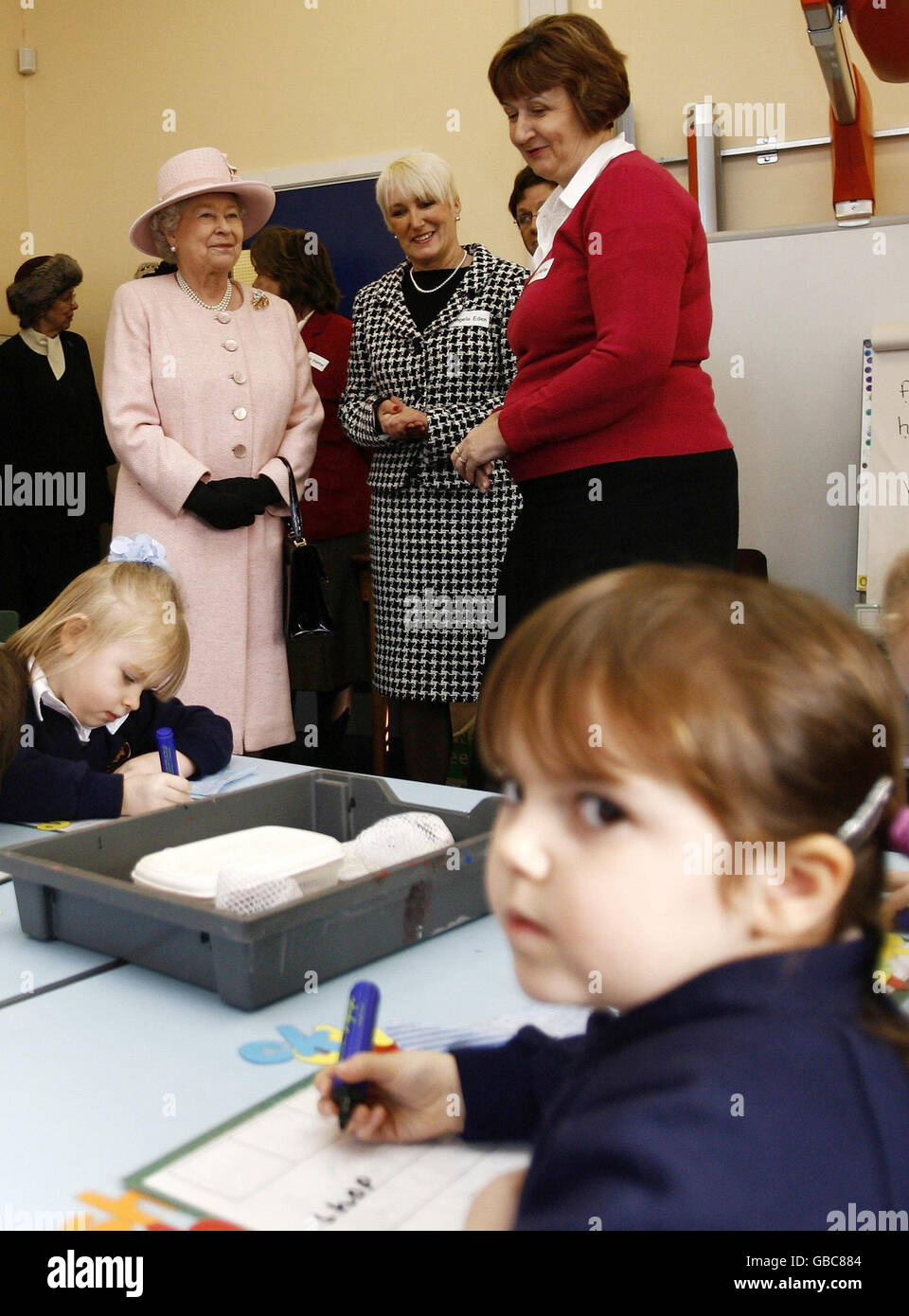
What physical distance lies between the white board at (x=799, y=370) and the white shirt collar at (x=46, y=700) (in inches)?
74.0

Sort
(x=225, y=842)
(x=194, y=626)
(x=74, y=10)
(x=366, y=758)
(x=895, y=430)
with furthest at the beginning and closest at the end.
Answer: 1. (x=74, y=10)
2. (x=366, y=758)
3. (x=895, y=430)
4. (x=194, y=626)
5. (x=225, y=842)

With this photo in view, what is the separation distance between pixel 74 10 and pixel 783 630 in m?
5.11

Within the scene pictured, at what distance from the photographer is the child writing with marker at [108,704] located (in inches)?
55.2

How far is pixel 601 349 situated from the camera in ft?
5.19

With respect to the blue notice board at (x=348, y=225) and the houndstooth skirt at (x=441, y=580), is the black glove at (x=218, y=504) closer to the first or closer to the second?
the houndstooth skirt at (x=441, y=580)

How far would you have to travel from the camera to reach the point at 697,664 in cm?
52

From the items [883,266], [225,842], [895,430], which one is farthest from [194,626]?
[883,266]

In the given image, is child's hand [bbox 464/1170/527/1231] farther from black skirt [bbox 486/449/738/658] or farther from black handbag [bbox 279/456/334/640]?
black handbag [bbox 279/456/334/640]

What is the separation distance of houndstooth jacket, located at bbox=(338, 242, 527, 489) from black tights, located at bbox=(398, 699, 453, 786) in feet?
1.49

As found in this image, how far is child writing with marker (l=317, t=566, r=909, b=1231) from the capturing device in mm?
500

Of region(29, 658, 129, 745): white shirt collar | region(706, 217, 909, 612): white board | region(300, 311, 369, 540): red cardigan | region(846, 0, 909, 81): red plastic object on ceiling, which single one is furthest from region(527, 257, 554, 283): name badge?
region(300, 311, 369, 540): red cardigan

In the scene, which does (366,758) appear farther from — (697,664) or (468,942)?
(697,664)

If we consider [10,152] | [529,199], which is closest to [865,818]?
[529,199]

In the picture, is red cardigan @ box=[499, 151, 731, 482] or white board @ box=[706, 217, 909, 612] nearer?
red cardigan @ box=[499, 151, 731, 482]
